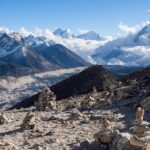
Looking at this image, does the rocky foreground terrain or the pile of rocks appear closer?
the pile of rocks

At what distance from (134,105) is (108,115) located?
3.47 metres

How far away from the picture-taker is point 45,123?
99.6 ft

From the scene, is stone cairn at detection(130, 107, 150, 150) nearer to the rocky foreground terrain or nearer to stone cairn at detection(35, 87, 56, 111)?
the rocky foreground terrain

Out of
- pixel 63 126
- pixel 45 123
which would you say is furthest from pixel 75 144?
pixel 45 123

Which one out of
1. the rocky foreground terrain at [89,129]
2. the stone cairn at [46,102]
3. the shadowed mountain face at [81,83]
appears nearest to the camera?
the rocky foreground terrain at [89,129]

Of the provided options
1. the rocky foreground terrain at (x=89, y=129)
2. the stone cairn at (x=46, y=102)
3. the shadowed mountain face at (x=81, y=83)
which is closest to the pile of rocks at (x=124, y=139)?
the rocky foreground terrain at (x=89, y=129)

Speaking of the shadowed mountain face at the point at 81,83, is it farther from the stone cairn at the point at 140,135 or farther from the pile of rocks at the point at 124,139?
the pile of rocks at the point at 124,139

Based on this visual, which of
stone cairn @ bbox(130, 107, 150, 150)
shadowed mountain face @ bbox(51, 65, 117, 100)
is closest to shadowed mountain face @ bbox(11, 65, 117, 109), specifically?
shadowed mountain face @ bbox(51, 65, 117, 100)

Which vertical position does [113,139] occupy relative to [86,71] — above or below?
below

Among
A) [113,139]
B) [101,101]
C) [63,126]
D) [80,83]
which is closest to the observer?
[113,139]

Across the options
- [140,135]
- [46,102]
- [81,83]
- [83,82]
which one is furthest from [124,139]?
[81,83]

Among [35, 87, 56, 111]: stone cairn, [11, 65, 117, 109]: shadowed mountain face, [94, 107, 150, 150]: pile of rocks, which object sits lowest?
[94, 107, 150, 150]: pile of rocks

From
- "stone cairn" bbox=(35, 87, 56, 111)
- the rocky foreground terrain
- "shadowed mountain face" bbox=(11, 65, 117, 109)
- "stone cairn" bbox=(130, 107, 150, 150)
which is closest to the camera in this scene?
"stone cairn" bbox=(130, 107, 150, 150)

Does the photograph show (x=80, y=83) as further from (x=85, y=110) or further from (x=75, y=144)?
(x=75, y=144)
